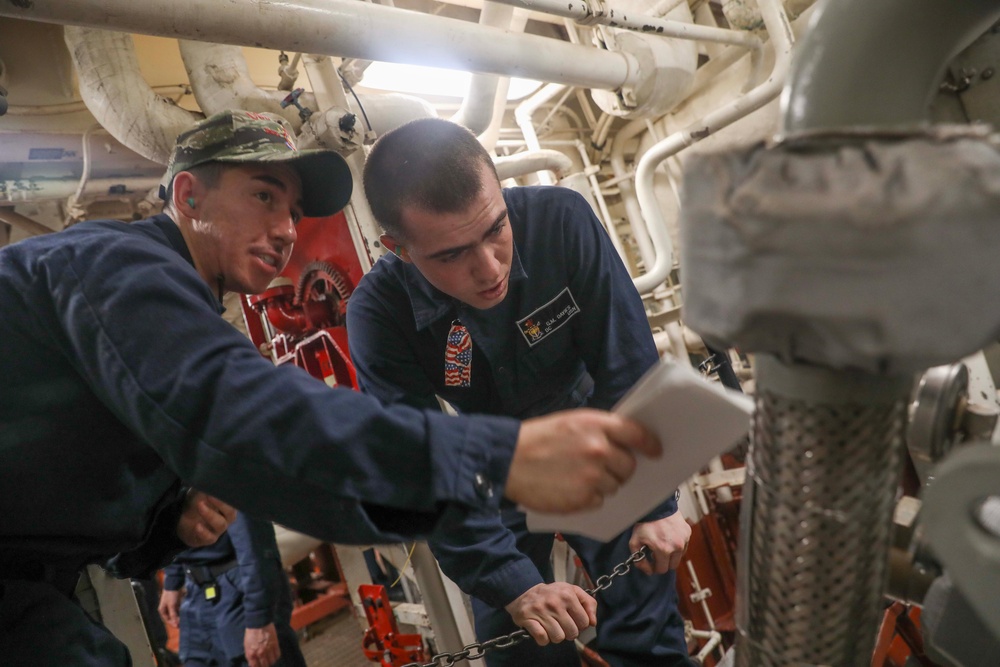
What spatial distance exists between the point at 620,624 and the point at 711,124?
270 centimetres

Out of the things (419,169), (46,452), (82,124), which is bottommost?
(46,452)

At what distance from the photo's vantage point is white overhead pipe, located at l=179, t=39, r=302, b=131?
7.41 feet

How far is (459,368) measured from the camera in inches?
68.2

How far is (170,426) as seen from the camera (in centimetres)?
70

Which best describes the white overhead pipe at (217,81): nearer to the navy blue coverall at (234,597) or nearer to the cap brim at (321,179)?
the cap brim at (321,179)

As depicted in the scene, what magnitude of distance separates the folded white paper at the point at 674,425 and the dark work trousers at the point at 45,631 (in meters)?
0.92

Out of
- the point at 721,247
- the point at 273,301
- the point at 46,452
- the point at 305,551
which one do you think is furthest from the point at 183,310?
the point at 305,551

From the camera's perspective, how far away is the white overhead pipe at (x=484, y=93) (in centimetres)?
240

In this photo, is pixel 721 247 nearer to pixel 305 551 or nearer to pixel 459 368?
pixel 459 368

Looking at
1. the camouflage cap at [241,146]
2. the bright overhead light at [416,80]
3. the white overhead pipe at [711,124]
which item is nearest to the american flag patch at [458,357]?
the camouflage cap at [241,146]

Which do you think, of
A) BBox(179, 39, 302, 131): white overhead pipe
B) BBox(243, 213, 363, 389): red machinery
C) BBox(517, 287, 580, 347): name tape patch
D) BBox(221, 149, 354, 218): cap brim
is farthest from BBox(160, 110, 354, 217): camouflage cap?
BBox(243, 213, 363, 389): red machinery

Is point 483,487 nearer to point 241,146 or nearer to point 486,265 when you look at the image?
point 486,265

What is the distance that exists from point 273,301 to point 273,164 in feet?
5.72

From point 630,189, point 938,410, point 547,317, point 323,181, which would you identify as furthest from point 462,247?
point 630,189
